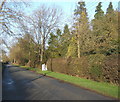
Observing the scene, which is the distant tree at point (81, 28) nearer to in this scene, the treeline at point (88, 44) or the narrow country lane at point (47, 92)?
the treeline at point (88, 44)

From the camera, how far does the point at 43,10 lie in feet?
108

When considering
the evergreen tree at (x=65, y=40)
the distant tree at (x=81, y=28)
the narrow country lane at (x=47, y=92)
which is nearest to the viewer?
the narrow country lane at (x=47, y=92)

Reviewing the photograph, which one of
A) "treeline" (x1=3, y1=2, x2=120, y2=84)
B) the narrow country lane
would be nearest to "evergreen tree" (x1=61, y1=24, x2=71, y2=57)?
"treeline" (x1=3, y1=2, x2=120, y2=84)

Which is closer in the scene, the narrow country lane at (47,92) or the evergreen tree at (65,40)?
the narrow country lane at (47,92)

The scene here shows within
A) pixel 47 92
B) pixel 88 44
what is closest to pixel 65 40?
pixel 88 44

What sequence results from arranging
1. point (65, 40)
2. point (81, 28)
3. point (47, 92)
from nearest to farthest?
point (47, 92) → point (81, 28) → point (65, 40)

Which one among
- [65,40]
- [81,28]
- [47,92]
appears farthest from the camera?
[65,40]

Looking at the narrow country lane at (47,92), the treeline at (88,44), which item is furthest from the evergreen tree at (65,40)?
the narrow country lane at (47,92)

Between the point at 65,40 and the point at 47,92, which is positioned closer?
the point at 47,92

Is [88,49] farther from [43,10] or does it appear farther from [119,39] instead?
[43,10]

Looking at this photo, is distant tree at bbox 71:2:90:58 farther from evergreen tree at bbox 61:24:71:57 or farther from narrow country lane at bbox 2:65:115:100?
narrow country lane at bbox 2:65:115:100

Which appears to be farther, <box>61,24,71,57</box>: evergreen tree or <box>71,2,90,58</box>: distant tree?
<box>61,24,71,57</box>: evergreen tree

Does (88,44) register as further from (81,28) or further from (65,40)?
(65,40)

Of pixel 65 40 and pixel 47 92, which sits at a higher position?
pixel 65 40
